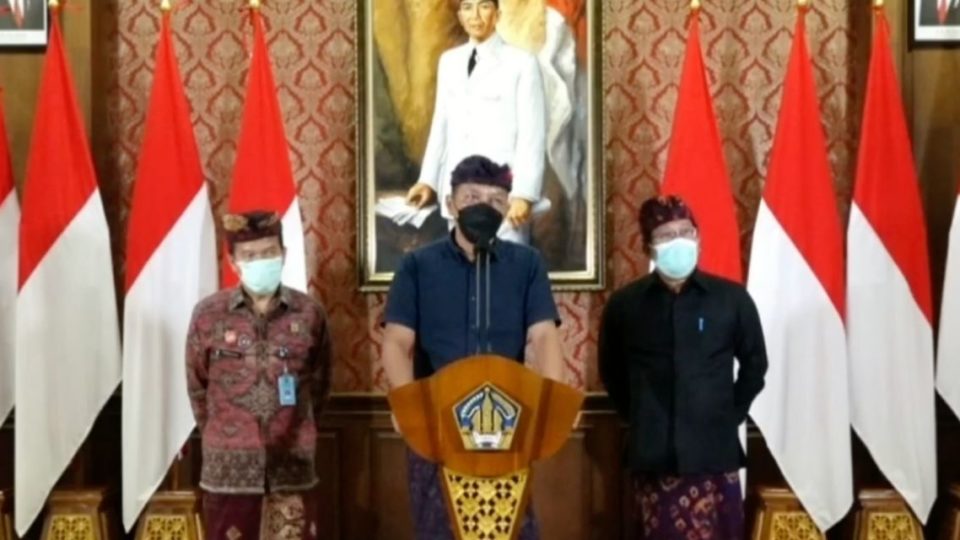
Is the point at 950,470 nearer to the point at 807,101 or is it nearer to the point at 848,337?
the point at 848,337

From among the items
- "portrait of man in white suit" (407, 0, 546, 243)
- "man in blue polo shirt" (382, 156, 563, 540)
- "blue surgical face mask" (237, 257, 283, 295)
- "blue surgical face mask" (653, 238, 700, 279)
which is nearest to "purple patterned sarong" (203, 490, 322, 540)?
"man in blue polo shirt" (382, 156, 563, 540)

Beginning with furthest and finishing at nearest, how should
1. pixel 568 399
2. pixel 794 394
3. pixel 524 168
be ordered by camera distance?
pixel 524 168
pixel 794 394
pixel 568 399

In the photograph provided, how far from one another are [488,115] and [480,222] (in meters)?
1.39

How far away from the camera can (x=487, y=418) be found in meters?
2.58

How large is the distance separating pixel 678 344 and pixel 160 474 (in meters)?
1.90

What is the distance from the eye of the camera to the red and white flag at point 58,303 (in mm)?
3967

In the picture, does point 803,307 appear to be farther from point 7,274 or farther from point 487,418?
point 7,274

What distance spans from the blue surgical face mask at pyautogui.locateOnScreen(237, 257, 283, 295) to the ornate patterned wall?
1.13 metres

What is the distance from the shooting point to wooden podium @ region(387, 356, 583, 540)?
258cm

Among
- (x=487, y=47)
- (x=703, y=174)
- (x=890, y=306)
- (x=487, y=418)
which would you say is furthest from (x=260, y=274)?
(x=890, y=306)

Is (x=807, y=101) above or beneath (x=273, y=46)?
beneath

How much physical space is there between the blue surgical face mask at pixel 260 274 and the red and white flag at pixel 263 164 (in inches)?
28.7

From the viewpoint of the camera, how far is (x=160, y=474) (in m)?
4.00

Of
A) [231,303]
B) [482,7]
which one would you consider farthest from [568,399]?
[482,7]
